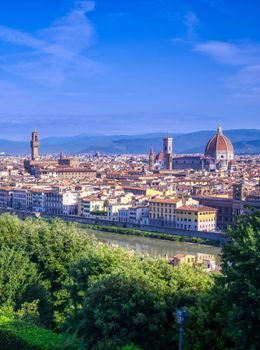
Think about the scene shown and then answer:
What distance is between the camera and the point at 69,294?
8.73 meters

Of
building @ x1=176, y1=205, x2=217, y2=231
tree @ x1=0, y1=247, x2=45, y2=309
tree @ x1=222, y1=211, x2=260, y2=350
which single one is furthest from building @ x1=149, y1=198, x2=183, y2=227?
tree @ x1=222, y1=211, x2=260, y2=350

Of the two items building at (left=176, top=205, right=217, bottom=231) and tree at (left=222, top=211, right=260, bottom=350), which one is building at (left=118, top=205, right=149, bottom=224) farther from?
tree at (left=222, top=211, right=260, bottom=350)

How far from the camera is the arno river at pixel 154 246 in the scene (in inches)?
830

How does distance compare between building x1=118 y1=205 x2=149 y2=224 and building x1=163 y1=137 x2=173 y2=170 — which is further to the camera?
building x1=163 y1=137 x2=173 y2=170

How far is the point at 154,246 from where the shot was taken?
22672 mm

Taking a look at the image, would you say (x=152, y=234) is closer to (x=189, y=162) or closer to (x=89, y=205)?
(x=89, y=205)

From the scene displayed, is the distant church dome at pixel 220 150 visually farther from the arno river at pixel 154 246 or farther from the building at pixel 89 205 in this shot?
the arno river at pixel 154 246

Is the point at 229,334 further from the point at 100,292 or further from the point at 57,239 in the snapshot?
the point at 57,239

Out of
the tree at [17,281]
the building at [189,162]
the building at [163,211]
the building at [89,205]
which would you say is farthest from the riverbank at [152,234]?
the building at [189,162]

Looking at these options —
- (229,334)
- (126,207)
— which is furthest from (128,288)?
(126,207)

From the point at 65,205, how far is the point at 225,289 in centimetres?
2882

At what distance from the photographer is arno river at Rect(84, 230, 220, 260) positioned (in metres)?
21.1

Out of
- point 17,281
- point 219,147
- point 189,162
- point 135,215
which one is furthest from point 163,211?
point 189,162

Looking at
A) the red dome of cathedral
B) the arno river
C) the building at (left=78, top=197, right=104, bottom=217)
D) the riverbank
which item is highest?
the red dome of cathedral
